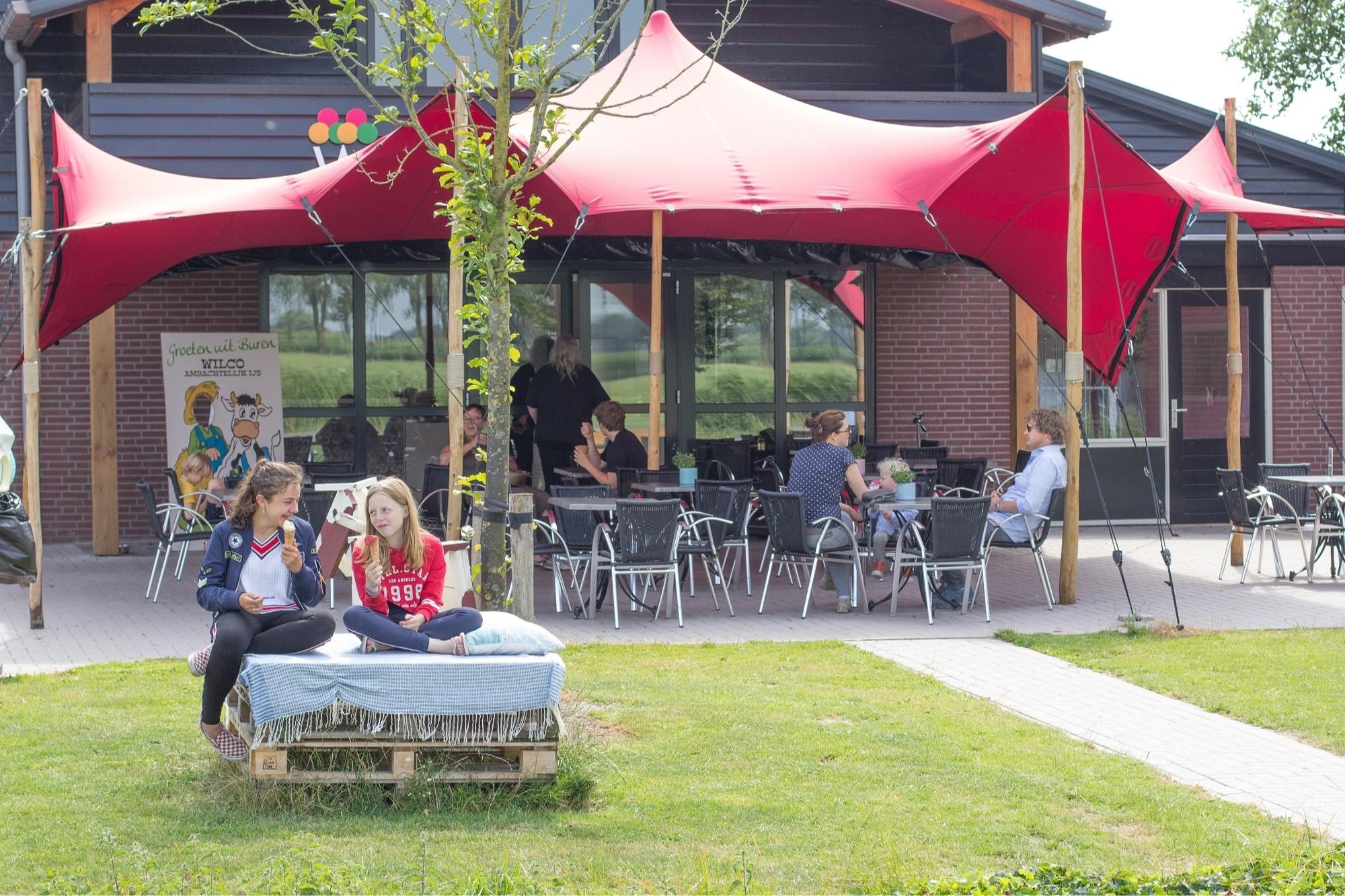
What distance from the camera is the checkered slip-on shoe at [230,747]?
5.37m

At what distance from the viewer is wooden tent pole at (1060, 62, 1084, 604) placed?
9.85m

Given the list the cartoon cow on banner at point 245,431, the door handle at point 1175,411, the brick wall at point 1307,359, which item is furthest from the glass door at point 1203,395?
the cartoon cow on banner at point 245,431

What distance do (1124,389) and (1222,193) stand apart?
416cm

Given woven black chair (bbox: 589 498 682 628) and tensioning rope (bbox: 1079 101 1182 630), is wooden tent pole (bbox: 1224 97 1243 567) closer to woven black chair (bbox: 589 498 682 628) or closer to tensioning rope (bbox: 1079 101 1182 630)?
tensioning rope (bbox: 1079 101 1182 630)

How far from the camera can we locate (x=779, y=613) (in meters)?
9.95

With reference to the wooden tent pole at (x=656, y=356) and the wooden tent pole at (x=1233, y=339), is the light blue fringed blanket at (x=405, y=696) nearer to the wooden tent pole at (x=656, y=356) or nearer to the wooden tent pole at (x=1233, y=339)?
the wooden tent pole at (x=656, y=356)

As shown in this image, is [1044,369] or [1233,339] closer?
[1233,339]

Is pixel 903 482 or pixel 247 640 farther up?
pixel 903 482

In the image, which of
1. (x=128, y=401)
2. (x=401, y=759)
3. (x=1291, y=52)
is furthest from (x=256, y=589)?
(x=1291, y=52)

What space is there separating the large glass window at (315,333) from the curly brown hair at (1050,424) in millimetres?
6326

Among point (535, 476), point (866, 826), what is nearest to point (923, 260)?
point (535, 476)

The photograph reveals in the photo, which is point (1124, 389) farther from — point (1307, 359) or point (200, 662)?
point (200, 662)

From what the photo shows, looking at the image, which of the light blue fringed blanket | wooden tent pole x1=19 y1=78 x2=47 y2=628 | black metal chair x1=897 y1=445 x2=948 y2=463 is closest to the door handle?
black metal chair x1=897 y1=445 x2=948 y2=463

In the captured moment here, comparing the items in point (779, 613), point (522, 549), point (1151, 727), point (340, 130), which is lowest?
point (1151, 727)
